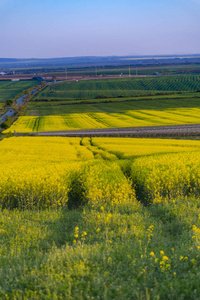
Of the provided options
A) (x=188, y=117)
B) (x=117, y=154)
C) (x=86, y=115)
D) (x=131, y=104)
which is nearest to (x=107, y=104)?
(x=131, y=104)

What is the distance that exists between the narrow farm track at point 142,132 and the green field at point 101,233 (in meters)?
33.6

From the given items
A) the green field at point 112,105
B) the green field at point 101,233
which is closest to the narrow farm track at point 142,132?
the green field at point 112,105

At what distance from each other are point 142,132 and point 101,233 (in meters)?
46.2

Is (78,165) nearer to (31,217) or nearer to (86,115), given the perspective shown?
(31,217)

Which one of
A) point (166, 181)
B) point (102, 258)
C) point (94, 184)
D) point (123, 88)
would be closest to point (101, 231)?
point (102, 258)

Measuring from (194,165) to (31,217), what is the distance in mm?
11992

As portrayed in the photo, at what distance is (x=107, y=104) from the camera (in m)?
100

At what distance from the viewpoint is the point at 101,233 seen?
1054 centimetres

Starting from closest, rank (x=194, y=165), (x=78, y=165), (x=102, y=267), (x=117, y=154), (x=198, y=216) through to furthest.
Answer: (x=102, y=267)
(x=198, y=216)
(x=194, y=165)
(x=78, y=165)
(x=117, y=154)

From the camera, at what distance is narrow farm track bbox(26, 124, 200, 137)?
53.9 m

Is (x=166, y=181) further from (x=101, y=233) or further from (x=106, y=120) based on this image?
(x=106, y=120)

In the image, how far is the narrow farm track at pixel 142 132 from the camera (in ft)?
177

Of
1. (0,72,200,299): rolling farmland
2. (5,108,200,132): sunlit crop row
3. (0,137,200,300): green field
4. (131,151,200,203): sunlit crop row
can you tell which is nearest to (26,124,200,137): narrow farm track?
(5,108,200,132): sunlit crop row

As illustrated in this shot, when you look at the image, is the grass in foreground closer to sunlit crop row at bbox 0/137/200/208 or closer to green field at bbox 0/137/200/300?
green field at bbox 0/137/200/300
